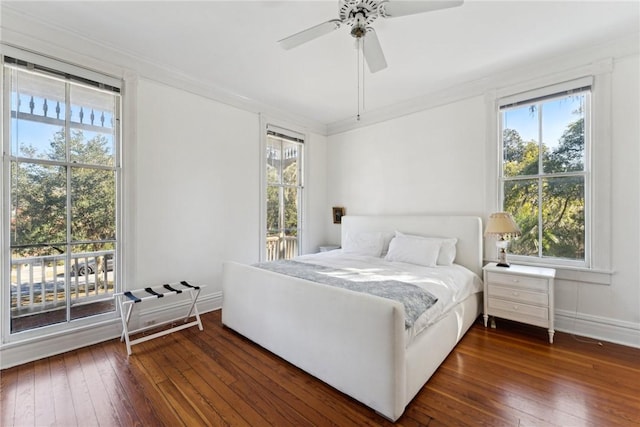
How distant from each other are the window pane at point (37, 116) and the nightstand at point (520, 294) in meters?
4.42

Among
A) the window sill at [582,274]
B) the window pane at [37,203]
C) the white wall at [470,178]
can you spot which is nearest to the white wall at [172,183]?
the window pane at [37,203]

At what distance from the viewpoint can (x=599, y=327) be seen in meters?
2.63

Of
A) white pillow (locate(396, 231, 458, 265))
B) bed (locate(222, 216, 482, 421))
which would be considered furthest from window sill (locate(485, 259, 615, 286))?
white pillow (locate(396, 231, 458, 265))

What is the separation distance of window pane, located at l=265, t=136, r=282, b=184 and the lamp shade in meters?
3.01

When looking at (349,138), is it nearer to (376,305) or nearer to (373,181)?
(373,181)

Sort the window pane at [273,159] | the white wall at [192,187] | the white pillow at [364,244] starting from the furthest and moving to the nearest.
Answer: the window pane at [273,159], the white pillow at [364,244], the white wall at [192,187]

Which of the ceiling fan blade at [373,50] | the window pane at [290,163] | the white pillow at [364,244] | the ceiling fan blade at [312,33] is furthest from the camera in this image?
the window pane at [290,163]

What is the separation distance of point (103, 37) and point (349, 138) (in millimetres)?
3381

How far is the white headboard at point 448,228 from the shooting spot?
3.20 meters

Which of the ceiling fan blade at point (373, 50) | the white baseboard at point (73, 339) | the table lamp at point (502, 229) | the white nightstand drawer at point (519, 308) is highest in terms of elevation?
the ceiling fan blade at point (373, 50)

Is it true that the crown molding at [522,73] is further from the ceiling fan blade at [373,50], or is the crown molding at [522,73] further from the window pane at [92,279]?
the window pane at [92,279]

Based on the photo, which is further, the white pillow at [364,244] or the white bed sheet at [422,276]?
the white pillow at [364,244]

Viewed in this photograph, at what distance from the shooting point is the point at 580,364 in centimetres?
220

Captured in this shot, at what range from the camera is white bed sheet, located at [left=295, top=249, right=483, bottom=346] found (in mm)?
2084
